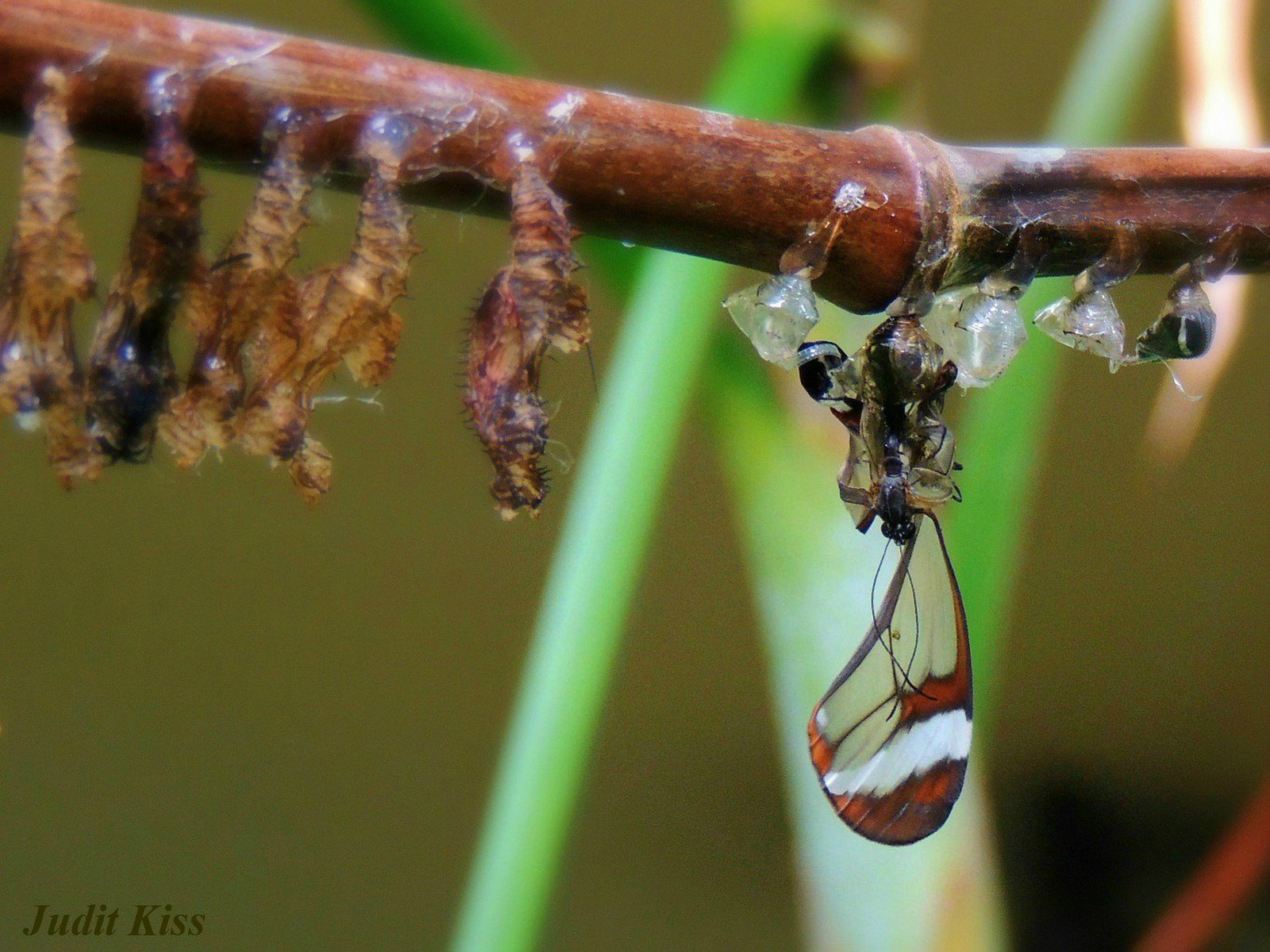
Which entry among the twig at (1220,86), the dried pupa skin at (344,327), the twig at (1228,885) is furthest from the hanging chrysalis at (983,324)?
the twig at (1228,885)

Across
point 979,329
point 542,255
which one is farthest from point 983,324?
point 542,255

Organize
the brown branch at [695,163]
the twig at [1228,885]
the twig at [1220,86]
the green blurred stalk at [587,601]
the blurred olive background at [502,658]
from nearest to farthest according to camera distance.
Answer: the brown branch at [695,163] < the green blurred stalk at [587,601] < the twig at [1220,86] < the twig at [1228,885] < the blurred olive background at [502,658]

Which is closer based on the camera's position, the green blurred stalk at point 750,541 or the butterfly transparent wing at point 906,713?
the butterfly transparent wing at point 906,713

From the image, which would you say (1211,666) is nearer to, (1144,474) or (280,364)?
(1144,474)

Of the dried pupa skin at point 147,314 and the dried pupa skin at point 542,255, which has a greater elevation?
the dried pupa skin at point 542,255

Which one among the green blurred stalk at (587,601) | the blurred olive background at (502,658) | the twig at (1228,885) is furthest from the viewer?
the blurred olive background at (502,658)

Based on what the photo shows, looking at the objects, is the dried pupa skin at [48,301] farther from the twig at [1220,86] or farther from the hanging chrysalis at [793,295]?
the twig at [1220,86]

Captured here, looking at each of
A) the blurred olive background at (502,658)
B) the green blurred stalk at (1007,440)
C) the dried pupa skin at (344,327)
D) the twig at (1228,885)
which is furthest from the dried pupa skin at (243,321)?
the blurred olive background at (502,658)
